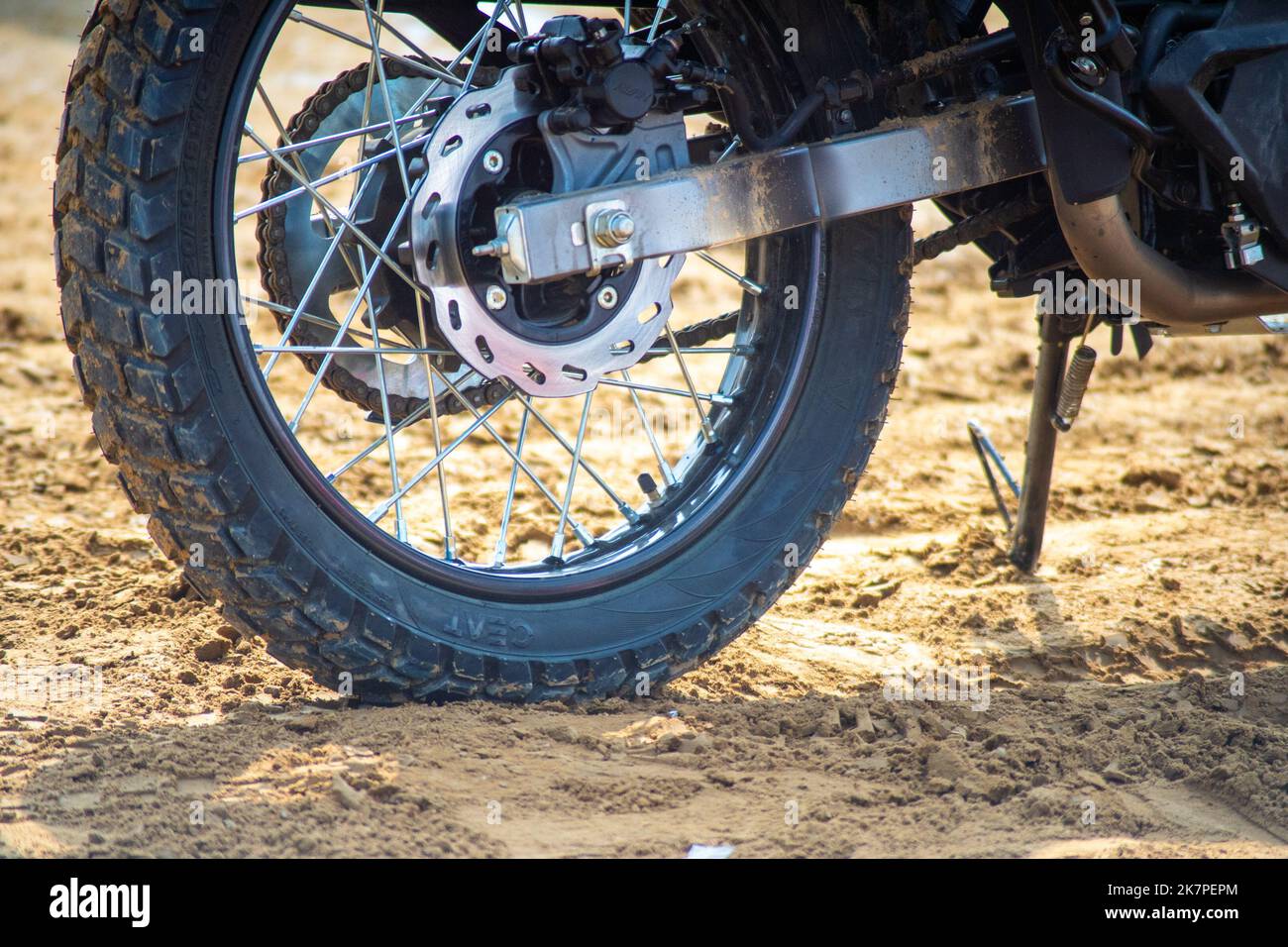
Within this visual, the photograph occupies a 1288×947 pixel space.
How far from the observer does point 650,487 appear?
7.87 feet

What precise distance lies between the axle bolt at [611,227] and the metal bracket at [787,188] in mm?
13

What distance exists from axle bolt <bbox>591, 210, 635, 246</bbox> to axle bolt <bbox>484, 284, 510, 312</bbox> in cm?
17

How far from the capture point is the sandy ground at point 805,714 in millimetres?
1832


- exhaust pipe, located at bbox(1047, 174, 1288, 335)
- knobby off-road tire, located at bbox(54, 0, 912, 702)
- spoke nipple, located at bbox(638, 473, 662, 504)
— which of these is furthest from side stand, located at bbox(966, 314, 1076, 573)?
spoke nipple, located at bbox(638, 473, 662, 504)

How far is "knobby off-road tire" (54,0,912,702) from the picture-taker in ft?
5.97

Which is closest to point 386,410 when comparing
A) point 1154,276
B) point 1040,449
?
point 1154,276

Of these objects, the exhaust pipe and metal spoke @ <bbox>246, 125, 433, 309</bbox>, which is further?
the exhaust pipe

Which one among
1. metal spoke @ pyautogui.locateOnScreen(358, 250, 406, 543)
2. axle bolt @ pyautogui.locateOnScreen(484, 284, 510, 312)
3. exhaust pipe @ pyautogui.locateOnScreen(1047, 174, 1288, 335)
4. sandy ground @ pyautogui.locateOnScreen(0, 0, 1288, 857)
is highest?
exhaust pipe @ pyautogui.locateOnScreen(1047, 174, 1288, 335)

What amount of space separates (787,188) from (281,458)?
0.90 meters

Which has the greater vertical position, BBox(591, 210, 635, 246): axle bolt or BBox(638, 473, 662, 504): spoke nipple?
BBox(591, 210, 635, 246): axle bolt

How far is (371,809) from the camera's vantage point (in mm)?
1815

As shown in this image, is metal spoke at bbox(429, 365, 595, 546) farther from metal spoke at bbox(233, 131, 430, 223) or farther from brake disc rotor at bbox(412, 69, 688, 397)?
metal spoke at bbox(233, 131, 430, 223)
